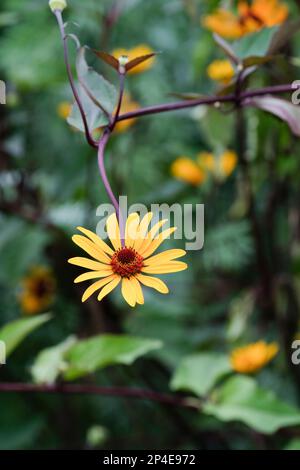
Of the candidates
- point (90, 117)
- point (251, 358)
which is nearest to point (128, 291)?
point (90, 117)

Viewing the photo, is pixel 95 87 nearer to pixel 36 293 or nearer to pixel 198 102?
pixel 198 102

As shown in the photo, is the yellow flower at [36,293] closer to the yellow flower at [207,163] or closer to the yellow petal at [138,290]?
the yellow flower at [207,163]

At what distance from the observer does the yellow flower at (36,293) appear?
0.82 m

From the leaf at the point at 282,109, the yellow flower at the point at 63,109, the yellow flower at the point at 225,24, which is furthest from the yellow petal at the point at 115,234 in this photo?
the yellow flower at the point at 63,109

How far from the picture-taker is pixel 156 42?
1032 millimetres

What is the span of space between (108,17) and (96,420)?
0.48 m

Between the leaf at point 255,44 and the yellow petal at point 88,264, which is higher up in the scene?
the leaf at point 255,44

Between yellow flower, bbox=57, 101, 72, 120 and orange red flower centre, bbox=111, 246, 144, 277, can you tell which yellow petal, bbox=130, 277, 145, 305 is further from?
yellow flower, bbox=57, 101, 72, 120

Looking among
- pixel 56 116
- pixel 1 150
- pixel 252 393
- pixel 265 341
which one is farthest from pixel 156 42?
pixel 252 393

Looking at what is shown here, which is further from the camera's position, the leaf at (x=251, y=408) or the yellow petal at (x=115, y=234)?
the leaf at (x=251, y=408)

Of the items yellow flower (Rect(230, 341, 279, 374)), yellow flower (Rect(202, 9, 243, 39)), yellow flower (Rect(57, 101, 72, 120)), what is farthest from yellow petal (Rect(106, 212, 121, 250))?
yellow flower (Rect(57, 101, 72, 120))

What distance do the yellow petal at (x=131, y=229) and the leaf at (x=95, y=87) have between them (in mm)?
93

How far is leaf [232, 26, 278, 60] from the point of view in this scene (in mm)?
332
